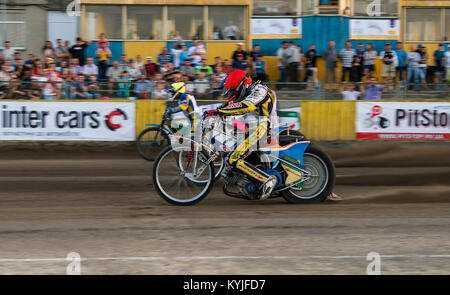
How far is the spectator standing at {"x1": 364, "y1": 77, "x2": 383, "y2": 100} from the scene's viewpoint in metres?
15.6

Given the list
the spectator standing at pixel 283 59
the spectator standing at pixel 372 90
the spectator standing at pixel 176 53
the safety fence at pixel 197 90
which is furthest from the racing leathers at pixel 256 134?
the spectator standing at pixel 176 53

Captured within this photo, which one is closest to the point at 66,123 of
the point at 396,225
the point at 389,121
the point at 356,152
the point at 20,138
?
the point at 20,138

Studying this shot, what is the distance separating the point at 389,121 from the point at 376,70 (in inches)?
73.1

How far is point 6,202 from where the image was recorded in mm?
8148

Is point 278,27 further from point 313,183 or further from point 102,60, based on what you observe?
point 313,183

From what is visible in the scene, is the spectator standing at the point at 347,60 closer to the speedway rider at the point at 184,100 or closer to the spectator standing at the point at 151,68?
the spectator standing at the point at 151,68

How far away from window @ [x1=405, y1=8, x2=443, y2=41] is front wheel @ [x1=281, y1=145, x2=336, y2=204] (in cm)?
1421

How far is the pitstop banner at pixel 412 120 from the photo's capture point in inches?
613

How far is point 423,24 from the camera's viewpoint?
20969 mm

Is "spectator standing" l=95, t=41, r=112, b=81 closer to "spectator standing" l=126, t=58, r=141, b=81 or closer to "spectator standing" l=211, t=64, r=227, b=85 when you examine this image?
"spectator standing" l=126, t=58, r=141, b=81

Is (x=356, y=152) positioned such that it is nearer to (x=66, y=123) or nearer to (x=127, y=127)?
(x=127, y=127)

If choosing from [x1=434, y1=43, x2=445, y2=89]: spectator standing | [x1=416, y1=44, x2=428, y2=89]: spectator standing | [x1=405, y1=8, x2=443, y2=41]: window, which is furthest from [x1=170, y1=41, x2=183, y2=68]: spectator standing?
[x1=405, y1=8, x2=443, y2=41]: window

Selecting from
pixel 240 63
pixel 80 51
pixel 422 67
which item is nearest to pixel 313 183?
pixel 240 63

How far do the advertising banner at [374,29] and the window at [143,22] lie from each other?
6348 mm
